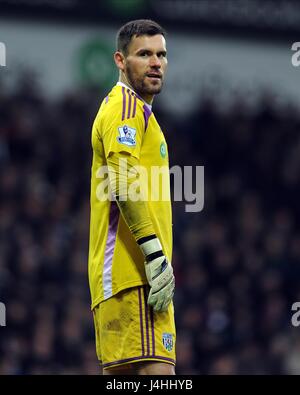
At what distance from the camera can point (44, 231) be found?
13914 millimetres

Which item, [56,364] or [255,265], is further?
[255,265]

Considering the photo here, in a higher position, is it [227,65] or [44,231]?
[227,65]

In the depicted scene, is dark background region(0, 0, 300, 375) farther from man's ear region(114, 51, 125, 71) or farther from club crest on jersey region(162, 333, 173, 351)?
man's ear region(114, 51, 125, 71)

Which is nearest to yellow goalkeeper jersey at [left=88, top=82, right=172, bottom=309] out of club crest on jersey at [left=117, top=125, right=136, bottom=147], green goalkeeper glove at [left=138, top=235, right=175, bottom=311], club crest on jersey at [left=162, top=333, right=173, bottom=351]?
club crest on jersey at [left=117, top=125, right=136, bottom=147]

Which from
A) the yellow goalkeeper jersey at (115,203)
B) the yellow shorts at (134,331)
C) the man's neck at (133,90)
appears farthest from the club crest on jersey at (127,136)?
the yellow shorts at (134,331)

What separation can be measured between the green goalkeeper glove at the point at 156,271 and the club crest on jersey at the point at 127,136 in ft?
1.68

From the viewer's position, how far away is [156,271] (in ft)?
19.1

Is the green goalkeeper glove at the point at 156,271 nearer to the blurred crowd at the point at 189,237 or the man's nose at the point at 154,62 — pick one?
the man's nose at the point at 154,62

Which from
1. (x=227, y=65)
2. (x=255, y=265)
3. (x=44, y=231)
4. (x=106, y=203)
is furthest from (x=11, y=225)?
(x=106, y=203)

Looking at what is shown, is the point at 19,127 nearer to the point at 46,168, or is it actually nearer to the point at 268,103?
the point at 46,168

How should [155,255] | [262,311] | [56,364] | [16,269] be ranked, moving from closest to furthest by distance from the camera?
1. [155,255]
2. [56,364]
3. [16,269]
4. [262,311]

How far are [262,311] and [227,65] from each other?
13.1 ft

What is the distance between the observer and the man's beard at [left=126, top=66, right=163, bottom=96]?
611cm

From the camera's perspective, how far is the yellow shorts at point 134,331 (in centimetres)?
589
